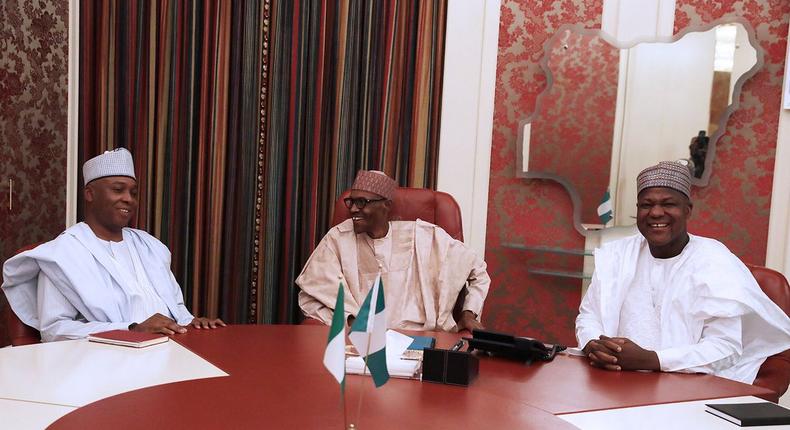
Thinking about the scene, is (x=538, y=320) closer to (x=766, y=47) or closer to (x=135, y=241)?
(x=766, y=47)

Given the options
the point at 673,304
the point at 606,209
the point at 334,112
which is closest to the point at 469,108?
the point at 334,112

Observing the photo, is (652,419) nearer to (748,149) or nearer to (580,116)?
(580,116)

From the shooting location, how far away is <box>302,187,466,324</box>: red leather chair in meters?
3.14

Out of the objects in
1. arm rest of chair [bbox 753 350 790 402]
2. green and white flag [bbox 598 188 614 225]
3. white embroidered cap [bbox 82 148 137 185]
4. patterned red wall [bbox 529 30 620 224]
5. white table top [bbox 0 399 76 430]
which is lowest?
arm rest of chair [bbox 753 350 790 402]

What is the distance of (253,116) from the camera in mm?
3686

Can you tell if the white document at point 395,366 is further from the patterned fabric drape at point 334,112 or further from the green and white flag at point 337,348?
the patterned fabric drape at point 334,112

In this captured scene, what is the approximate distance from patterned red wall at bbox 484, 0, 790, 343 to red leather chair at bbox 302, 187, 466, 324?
27.4 inches

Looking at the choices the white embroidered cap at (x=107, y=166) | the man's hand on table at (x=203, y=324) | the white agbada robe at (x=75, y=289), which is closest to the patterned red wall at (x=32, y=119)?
the white embroidered cap at (x=107, y=166)

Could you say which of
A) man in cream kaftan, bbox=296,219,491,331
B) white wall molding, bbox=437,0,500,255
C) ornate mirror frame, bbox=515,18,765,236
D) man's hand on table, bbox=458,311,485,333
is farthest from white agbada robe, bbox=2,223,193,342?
ornate mirror frame, bbox=515,18,765,236

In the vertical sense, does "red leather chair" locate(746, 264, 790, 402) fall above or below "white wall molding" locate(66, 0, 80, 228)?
below

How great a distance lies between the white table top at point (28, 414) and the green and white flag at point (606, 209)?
2843 mm

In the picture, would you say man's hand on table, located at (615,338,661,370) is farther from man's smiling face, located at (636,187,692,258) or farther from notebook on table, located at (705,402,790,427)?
man's smiling face, located at (636,187,692,258)

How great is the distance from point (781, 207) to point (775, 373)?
5.28ft

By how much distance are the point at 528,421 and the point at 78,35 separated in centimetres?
325
